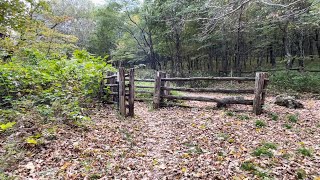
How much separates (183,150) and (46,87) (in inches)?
157

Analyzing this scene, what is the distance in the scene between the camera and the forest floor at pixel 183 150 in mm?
2918

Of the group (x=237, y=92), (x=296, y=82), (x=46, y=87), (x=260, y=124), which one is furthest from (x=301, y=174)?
(x=296, y=82)

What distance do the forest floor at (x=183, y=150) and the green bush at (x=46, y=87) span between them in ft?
1.81

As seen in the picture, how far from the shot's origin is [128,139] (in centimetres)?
438

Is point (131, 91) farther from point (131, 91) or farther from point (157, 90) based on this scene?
point (157, 90)

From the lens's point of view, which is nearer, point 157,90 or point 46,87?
point 46,87

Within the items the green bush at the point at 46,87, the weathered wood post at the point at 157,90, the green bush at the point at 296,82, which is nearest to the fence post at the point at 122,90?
the green bush at the point at 46,87

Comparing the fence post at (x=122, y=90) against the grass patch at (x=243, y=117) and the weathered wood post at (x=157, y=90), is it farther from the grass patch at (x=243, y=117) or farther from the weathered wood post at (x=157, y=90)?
the grass patch at (x=243, y=117)

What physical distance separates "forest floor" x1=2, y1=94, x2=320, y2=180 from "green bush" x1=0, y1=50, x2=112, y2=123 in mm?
552

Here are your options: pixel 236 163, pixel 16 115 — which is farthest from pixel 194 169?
pixel 16 115

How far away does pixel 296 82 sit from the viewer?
12094mm

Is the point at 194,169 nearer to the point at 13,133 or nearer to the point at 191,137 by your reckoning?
the point at 191,137

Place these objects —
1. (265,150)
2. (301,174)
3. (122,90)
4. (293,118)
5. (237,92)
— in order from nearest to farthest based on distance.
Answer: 1. (301,174)
2. (265,150)
3. (293,118)
4. (122,90)
5. (237,92)

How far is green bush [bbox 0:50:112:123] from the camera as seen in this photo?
4397 millimetres
